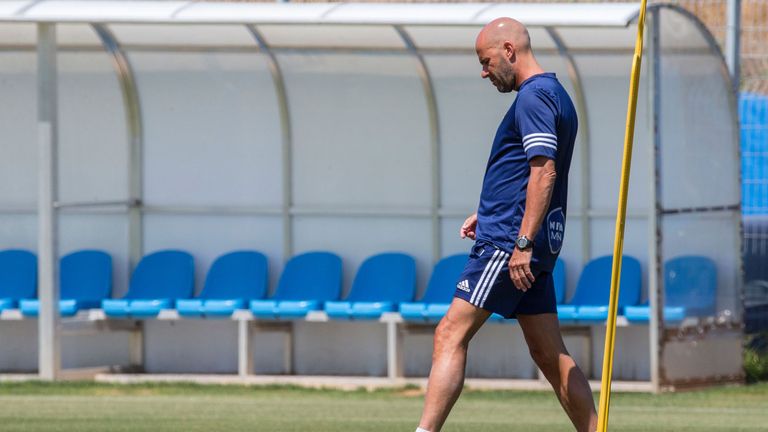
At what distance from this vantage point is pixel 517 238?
6055 mm

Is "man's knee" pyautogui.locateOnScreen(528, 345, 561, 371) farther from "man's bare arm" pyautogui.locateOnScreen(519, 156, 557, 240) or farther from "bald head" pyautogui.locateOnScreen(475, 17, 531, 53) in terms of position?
"bald head" pyautogui.locateOnScreen(475, 17, 531, 53)

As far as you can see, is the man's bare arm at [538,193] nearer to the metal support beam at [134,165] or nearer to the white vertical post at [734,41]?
the white vertical post at [734,41]

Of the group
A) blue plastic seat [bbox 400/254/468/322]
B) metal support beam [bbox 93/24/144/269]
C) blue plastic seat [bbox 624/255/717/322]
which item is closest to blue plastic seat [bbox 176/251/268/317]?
metal support beam [bbox 93/24/144/269]

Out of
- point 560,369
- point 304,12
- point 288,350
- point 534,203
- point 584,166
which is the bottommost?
point 288,350

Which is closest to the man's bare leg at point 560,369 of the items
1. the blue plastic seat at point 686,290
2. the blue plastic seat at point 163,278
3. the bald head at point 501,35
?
the bald head at point 501,35

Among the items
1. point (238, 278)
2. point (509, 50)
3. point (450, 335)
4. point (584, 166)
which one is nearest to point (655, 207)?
point (584, 166)

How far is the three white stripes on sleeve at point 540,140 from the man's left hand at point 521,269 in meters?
0.38

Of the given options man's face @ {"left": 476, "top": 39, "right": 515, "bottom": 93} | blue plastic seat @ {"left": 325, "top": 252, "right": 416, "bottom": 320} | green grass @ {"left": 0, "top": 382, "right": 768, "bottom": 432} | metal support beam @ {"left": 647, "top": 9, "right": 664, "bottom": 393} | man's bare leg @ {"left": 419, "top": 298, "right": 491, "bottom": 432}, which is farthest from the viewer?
blue plastic seat @ {"left": 325, "top": 252, "right": 416, "bottom": 320}

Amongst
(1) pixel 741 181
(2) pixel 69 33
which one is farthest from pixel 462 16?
(2) pixel 69 33

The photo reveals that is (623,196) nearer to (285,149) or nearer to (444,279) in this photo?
(444,279)

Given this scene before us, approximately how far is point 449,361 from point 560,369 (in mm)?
452

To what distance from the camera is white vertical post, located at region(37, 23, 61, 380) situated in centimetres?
1116

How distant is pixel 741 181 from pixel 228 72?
155 inches

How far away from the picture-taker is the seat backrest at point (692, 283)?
10922 mm
